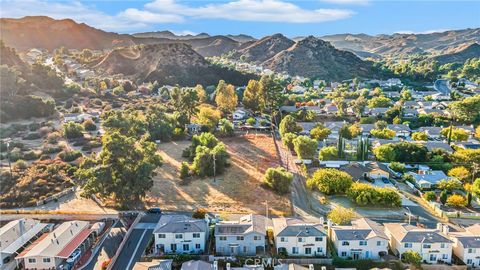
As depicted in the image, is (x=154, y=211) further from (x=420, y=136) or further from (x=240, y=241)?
(x=420, y=136)

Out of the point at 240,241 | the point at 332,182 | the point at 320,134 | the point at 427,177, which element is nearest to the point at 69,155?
the point at 240,241

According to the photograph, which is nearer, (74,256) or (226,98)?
(74,256)

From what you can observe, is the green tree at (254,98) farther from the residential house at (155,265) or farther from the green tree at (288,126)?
the residential house at (155,265)

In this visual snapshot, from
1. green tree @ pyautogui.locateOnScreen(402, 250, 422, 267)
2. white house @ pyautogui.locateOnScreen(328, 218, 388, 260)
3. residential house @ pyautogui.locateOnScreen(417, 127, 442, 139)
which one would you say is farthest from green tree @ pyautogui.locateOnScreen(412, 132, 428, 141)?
green tree @ pyautogui.locateOnScreen(402, 250, 422, 267)

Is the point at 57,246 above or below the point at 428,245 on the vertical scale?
below

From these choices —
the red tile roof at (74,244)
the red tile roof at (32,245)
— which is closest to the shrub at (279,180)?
the red tile roof at (74,244)

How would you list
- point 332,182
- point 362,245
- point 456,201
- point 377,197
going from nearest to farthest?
point 362,245 < point 377,197 < point 456,201 < point 332,182
